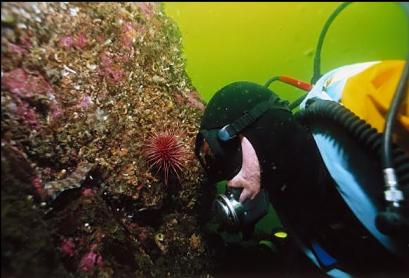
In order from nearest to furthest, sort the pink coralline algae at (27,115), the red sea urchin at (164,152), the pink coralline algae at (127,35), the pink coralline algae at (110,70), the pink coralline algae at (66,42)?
the pink coralline algae at (27,115)
the pink coralline algae at (66,42)
the red sea urchin at (164,152)
the pink coralline algae at (110,70)
the pink coralline algae at (127,35)

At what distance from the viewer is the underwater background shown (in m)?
1.90

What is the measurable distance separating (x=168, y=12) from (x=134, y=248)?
9.28ft

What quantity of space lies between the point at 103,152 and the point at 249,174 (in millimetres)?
1130

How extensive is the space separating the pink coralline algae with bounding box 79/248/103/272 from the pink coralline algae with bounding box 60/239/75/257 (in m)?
0.09

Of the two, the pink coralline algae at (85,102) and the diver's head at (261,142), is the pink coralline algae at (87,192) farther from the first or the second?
the diver's head at (261,142)

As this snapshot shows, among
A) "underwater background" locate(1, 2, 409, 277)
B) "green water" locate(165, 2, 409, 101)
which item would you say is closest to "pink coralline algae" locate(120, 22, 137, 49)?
"underwater background" locate(1, 2, 409, 277)

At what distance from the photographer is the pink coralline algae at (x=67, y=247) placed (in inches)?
85.4

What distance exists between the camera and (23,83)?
2.05m

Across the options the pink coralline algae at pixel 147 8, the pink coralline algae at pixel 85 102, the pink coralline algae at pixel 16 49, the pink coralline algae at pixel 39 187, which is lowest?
the pink coralline algae at pixel 39 187

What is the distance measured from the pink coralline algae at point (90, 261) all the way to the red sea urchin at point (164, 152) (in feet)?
2.53

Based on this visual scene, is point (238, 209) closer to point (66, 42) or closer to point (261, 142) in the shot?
point (261, 142)


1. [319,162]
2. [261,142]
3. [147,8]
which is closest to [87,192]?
[261,142]

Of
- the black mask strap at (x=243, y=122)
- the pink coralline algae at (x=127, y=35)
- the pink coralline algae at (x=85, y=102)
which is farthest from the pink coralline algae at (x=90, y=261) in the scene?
the pink coralline algae at (x=127, y=35)

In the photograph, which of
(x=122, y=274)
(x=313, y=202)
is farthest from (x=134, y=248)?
(x=313, y=202)
